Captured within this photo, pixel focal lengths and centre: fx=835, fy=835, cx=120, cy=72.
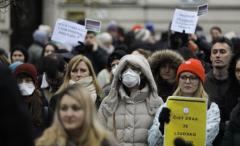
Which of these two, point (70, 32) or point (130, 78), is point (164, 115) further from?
point (70, 32)

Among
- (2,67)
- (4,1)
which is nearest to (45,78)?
(4,1)

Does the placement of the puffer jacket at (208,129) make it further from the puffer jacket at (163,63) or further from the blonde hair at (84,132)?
the blonde hair at (84,132)

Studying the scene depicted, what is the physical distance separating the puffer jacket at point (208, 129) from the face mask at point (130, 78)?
36cm

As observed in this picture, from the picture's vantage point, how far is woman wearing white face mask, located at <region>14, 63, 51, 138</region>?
7.70 metres

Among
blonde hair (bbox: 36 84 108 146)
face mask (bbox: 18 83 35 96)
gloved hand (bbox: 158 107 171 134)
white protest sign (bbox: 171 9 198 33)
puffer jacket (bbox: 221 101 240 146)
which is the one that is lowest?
puffer jacket (bbox: 221 101 240 146)

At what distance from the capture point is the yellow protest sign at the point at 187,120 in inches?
287

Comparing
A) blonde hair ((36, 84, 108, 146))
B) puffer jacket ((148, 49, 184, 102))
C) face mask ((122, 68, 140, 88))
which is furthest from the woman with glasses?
blonde hair ((36, 84, 108, 146))

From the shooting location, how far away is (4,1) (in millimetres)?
8984

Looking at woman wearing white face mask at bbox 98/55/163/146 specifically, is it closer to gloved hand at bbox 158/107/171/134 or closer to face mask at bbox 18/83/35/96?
gloved hand at bbox 158/107/171/134

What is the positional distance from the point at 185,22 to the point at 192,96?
397cm

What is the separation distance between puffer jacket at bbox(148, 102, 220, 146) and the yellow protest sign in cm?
12

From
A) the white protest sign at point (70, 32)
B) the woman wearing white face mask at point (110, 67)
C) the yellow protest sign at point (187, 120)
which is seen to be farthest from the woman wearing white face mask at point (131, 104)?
the white protest sign at point (70, 32)

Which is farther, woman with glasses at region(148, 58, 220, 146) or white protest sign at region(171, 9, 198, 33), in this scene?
white protest sign at region(171, 9, 198, 33)

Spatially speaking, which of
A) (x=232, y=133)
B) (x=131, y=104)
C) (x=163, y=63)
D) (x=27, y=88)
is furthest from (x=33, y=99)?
(x=232, y=133)
